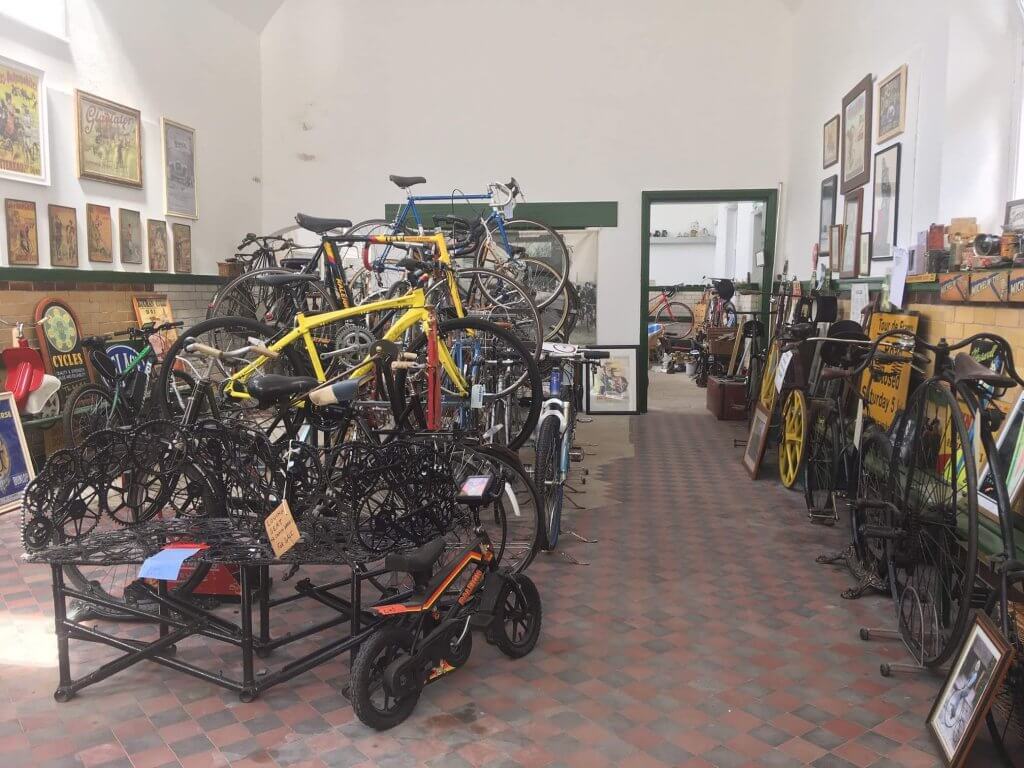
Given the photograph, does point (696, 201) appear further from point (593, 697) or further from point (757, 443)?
point (593, 697)

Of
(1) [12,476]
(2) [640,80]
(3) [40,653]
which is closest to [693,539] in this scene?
(3) [40,653]

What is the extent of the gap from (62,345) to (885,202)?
5.94 metres

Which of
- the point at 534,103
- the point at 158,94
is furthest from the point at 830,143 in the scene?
the point at 158,94

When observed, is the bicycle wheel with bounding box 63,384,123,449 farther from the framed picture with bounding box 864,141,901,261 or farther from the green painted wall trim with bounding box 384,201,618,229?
the framed picture with bounding box 864,141,901,261

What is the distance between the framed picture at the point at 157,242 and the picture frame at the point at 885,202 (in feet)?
19.2

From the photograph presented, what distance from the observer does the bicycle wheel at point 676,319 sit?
14.4 meters

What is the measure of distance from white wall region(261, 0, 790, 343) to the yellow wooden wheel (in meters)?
3.31

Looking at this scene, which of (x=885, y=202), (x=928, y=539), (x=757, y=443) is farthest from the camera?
(x=757, y=443)

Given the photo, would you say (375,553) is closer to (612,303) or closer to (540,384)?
(540,384)

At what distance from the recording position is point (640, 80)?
8.64 metres

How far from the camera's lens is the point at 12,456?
17.2ft

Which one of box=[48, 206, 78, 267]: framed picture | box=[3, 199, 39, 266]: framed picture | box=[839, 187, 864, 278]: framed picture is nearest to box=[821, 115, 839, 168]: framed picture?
box=[839, 187, 864, 278]: framed picture

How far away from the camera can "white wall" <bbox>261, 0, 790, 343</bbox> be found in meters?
8.55

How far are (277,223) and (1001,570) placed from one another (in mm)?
8177
